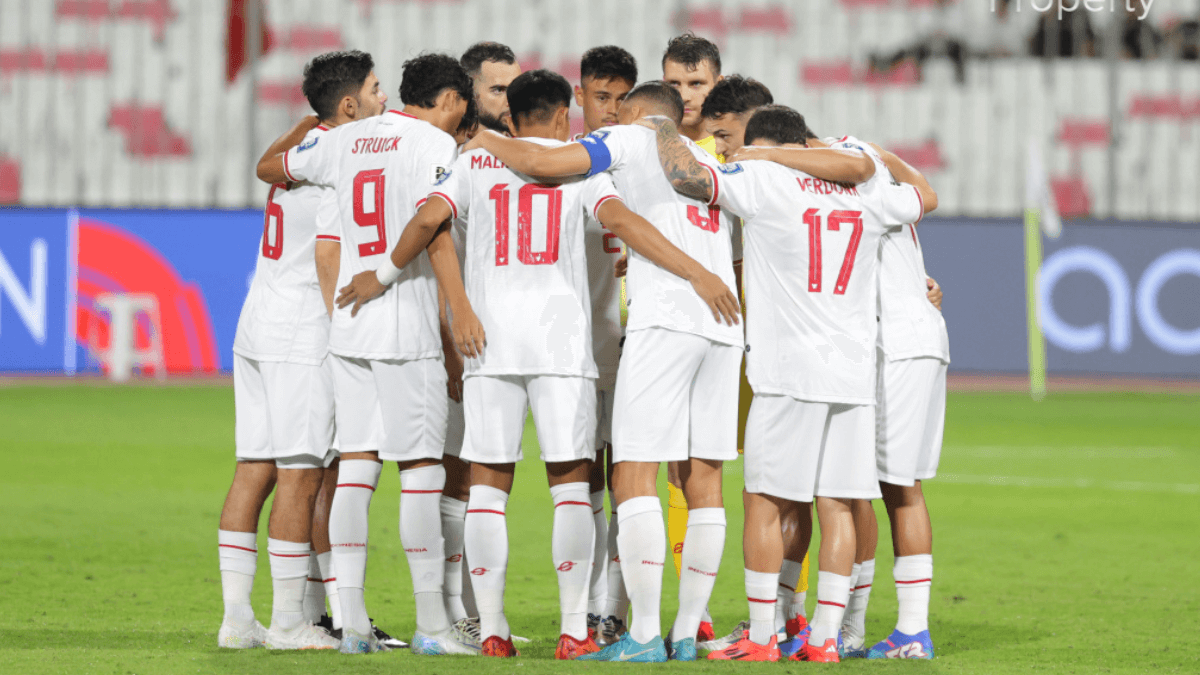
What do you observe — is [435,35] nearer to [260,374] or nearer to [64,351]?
[64,351]

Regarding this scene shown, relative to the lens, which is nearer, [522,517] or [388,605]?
[388,605]

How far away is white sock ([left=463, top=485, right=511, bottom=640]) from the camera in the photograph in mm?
4395

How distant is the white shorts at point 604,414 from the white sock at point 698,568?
0.56 metres

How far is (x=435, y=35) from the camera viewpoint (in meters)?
19.8

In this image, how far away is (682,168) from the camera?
14.4ft

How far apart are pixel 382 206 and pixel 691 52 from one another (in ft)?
5.08

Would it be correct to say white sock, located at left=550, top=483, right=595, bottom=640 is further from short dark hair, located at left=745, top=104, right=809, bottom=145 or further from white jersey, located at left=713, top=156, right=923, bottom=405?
short dark hair, located at left=745, top=104, right=809, bottom=145

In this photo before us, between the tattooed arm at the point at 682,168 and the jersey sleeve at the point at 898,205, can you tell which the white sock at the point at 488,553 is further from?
the jersey sleeve at the point at 898,205

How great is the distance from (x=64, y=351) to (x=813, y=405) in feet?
41.2

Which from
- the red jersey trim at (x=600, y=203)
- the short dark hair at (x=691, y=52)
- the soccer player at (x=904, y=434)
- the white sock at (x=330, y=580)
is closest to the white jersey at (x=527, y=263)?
the red jersey trim at (x=600, y=203)

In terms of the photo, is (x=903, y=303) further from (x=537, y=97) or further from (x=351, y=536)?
(x=351, y=536)

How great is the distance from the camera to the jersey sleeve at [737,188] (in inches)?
174

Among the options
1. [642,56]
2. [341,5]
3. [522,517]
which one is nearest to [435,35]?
[341,5]

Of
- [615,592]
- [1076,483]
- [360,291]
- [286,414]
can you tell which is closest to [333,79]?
[360,291]
